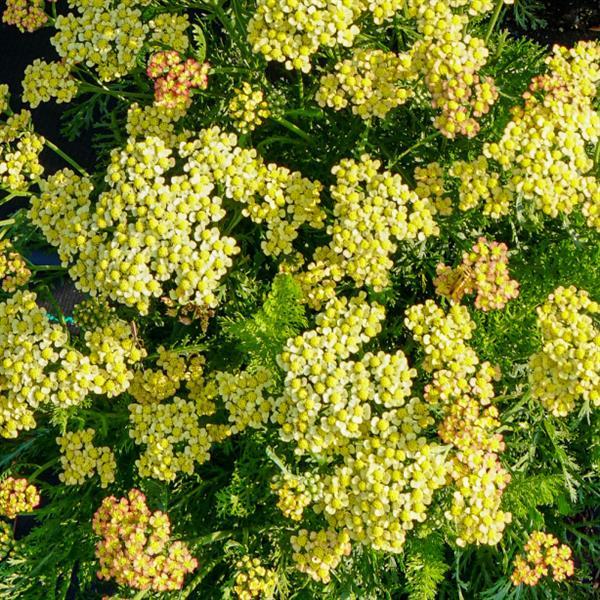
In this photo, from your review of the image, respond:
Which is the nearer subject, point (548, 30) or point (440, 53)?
point (440, 53)

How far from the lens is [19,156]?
3.29 m

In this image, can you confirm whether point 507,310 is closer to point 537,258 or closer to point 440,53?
point 537,258

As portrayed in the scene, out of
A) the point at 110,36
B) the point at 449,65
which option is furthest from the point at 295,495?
the point at 110,36

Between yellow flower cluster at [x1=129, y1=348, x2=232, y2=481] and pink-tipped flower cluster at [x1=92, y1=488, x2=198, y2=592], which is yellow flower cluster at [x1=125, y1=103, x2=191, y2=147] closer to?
yellow flower cluster at [x1=129, y1=348, x2=232, y2=481]

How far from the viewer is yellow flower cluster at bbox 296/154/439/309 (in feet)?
9.33

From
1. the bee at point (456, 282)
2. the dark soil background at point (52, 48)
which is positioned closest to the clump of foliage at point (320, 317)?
the bee at point (456, 282)

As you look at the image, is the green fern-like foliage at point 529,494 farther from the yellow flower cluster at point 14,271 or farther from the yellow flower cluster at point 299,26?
the yellow flower cluster at point 14,271

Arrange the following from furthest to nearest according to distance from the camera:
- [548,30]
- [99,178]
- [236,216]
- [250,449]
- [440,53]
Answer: [548,30] < [99,178] < [250,449] < [236,216] < [440,53]

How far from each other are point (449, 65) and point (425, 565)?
6.79ft

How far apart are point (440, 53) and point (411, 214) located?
0.60 m

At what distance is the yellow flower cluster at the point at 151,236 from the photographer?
112 inches

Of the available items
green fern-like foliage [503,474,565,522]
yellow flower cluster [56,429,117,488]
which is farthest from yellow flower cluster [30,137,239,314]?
green fern-like foliage [503,474,565,522]

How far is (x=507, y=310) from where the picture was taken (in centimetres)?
332

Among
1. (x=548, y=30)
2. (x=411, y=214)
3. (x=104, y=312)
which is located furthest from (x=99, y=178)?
(x=548, y=30)
